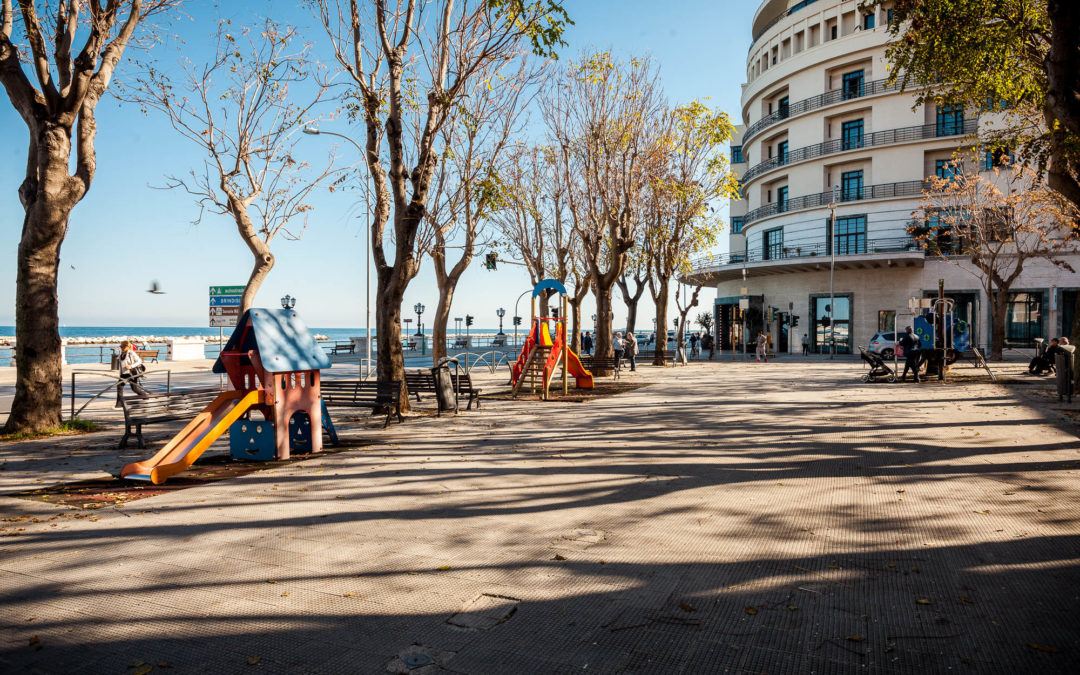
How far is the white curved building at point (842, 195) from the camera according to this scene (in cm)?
4028

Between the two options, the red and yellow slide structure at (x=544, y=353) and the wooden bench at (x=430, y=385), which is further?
the red and yellow slide structure at (x=544, y=353)

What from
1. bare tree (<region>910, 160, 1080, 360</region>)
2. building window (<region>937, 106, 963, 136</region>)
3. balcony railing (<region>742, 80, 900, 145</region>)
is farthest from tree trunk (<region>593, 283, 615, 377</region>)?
building window (<region>937, 106, 963, 136</region>)

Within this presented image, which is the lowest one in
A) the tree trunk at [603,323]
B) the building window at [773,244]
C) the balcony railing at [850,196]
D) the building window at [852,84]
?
the tree trunk at [603,323]

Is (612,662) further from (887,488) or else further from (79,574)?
(887,488)

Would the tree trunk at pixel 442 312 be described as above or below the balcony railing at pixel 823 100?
below

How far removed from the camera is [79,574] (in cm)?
441

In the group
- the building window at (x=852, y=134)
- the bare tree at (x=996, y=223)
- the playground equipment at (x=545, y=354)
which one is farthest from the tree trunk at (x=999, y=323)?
the playground equipment at (x=545, y=354)

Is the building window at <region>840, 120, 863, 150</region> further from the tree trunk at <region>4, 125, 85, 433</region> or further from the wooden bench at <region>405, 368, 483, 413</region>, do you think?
the tree trunk at <region>4, 125, 85, 433</region>

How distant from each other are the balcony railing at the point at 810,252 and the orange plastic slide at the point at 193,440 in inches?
1247

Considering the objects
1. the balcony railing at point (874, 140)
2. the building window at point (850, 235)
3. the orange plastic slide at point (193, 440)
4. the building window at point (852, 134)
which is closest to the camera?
the orange plastic slide at point (193, 440)

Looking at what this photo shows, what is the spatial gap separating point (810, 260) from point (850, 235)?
346 cm

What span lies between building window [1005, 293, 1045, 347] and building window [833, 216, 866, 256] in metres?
8.59

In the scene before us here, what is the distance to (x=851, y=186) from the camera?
146ft

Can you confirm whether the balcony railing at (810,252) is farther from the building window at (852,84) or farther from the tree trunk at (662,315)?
the building window at (852,84)
